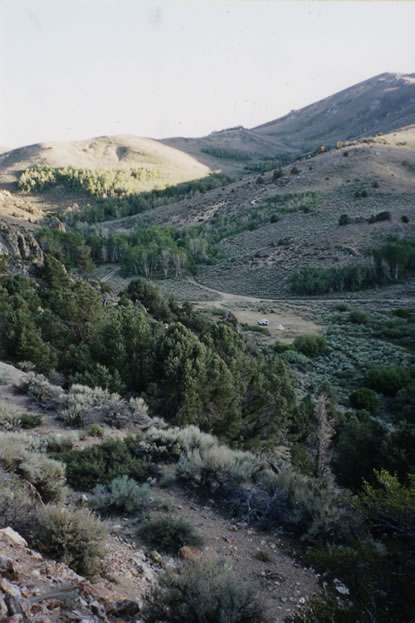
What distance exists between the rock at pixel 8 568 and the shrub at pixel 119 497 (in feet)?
6.60

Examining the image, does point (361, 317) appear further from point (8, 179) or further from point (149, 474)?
point (8, 179)

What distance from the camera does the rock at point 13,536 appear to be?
11.7 ft

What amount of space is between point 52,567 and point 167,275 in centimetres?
5912

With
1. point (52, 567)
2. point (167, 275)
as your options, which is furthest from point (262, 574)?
point (167, 275)

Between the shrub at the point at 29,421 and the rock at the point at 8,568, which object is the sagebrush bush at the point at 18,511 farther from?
the shrub at the point at 29,421

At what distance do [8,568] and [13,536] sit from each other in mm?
657

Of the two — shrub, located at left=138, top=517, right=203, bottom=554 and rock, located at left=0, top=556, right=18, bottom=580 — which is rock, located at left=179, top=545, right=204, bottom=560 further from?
rock, located at left=0, top=556, right=18, bottom=580

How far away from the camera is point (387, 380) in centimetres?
2159

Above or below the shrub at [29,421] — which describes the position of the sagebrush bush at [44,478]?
above

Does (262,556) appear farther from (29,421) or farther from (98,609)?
(29,421)

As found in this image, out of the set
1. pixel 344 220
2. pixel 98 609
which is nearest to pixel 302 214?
pixel 344 220

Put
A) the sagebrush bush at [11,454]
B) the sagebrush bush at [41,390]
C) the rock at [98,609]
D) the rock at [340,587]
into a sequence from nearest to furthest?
the rock at [98,609] → the rock at [340,587] → the sagebrush bush at [11,454] → the sagebrush bush at [41,390]

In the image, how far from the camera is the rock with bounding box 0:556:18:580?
9.71ft

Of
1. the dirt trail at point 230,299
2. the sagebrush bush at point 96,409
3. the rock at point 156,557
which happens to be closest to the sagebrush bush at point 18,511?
the rock at point 156,557
